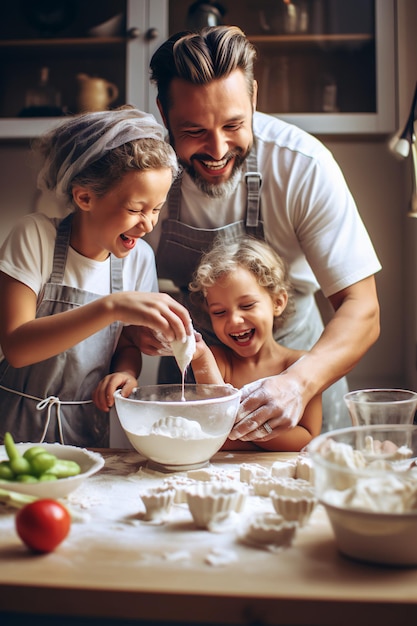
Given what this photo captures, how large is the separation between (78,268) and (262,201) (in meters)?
0.47

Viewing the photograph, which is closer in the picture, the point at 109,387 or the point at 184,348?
the point at 184,348

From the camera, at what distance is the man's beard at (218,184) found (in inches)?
65.3

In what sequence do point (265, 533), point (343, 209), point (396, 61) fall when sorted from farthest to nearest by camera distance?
point (396, 61)
point (343, 209)
point (265, 533)

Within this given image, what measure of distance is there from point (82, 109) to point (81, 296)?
0.95 meters

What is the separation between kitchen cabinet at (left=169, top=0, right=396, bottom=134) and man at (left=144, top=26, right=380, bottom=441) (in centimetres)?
41

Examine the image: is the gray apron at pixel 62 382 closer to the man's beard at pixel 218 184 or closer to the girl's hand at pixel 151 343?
the girl's hand at pixel 151 343

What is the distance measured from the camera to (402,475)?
2.89 feet

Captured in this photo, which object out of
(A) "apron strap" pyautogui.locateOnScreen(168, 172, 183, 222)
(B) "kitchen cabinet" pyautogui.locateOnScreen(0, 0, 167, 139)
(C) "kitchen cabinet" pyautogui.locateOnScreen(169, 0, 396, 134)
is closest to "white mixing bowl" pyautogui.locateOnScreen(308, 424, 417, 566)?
(A) "apron strap" pyautogui.locateOnScreen(168, 172, 183, 222)

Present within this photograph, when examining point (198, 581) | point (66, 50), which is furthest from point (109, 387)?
point (66, 50)

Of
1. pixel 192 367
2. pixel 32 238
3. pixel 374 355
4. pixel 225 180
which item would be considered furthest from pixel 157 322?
pixel 374 355

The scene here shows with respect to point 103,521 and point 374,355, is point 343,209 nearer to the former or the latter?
point 374,355

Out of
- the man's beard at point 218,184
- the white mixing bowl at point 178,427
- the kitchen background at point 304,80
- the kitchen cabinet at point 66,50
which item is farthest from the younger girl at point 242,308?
the kitchen cabinet at point 66,50

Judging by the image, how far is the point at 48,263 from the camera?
1.53 m

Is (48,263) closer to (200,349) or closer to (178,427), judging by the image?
(200,349)
